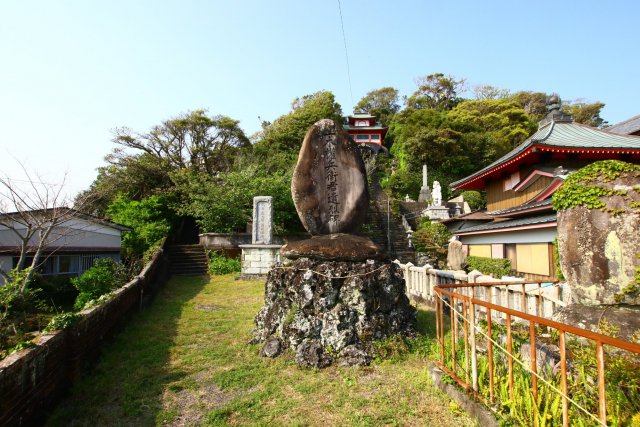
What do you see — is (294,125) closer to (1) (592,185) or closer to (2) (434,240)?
(2) (434,240)

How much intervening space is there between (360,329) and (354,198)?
8.68 ft

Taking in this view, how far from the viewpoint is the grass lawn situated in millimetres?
3814

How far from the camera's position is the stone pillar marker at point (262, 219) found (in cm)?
1605

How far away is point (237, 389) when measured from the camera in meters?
4.52

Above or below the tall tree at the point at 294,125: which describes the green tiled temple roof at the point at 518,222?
below

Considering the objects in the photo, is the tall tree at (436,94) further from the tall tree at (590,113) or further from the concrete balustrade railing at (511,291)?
the concrete balustrade railing at (511,291)

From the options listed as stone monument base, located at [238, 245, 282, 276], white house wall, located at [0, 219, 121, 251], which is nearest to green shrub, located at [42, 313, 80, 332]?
white house wall, located at [0, 219, 121, 251]

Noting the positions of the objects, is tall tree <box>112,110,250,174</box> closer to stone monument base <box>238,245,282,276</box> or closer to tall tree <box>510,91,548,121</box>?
stone monument base <box>238,245,282,276</box>

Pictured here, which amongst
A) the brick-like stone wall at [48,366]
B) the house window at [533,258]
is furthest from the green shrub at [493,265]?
the brick-like stone wall at [48,366]

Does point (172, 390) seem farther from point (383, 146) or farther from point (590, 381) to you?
point (383, 146)

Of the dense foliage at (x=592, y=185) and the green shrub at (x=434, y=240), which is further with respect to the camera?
the green shrub at (x=434, y=240)

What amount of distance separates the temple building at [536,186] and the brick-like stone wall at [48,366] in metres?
12.0

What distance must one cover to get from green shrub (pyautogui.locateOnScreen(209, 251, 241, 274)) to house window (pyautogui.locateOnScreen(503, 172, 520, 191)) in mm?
14437

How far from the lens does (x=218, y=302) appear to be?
34.5ft
